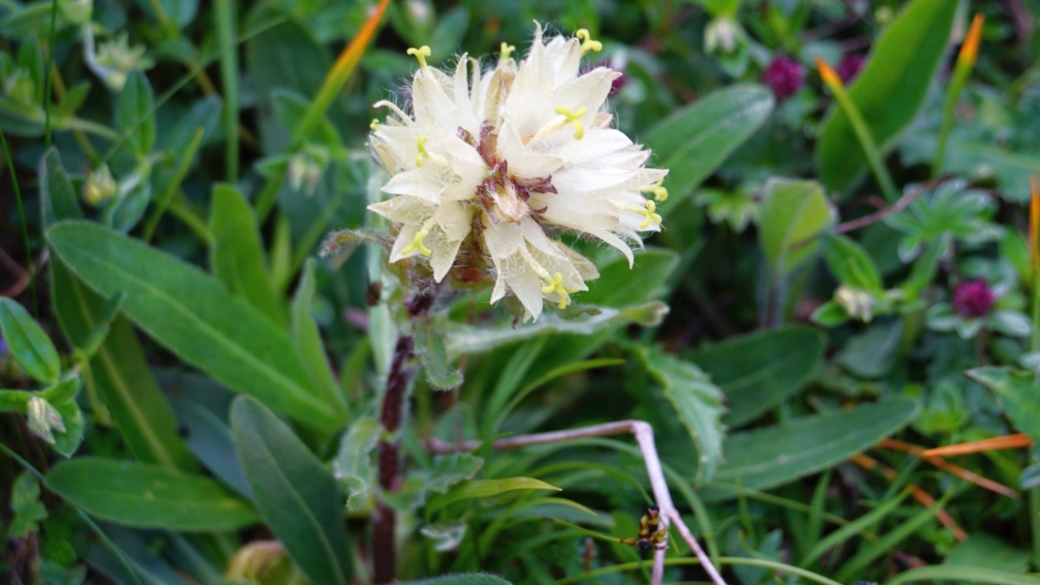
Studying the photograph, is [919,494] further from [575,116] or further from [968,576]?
[575,116]

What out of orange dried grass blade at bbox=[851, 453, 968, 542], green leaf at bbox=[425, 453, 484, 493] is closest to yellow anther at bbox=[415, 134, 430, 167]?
green leaf at bbox=[425, 453, 484, 493]

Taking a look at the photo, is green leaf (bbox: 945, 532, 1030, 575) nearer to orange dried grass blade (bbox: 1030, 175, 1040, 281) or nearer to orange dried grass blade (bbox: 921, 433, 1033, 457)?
orange dried grass blade (bbox: 921, 433, 1033, 457)

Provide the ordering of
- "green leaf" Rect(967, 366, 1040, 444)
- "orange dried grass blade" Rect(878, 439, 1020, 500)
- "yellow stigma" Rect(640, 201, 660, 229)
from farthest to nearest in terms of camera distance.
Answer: "orange dried grass blade" Rect(878, 439, 1020, 500) < "green leaf" Rect(967, 366, 1040, 444) < "yellow stigma" Rect(640, 201, 660, 229)

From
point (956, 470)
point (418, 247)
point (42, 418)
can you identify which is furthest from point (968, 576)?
point (42, 418)

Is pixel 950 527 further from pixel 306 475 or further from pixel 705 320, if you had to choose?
pixel 306 475

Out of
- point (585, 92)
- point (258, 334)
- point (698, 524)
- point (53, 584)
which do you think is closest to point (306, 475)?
point (258, 334)
